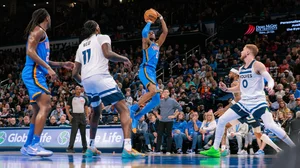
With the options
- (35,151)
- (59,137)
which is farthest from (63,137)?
Result: (35,151)

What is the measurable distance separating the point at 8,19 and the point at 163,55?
19056 mm

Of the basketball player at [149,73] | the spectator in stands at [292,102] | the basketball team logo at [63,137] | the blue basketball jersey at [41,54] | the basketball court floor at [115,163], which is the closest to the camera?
the basketball court floor at [115,163]

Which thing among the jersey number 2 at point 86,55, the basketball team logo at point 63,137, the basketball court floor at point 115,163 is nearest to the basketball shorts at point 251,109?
the basketball court floor at point 115,163

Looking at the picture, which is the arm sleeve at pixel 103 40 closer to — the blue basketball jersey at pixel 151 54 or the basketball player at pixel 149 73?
the basketball player at pixel 149 73

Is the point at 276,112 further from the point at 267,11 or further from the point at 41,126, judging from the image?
the point at 267,11

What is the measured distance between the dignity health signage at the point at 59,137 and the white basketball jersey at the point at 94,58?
5.64m

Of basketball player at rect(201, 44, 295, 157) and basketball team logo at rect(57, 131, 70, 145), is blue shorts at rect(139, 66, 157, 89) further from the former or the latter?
basketball team logo at rect(57, 131, 70, 145)

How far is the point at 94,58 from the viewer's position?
5.11m

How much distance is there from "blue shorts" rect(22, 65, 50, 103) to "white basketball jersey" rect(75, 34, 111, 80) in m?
0.57

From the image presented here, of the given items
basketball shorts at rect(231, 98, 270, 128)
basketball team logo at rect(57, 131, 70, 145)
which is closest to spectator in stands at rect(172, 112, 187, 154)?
basketball team logo at rect(57, 131, 70, 145)

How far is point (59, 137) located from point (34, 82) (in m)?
6.88

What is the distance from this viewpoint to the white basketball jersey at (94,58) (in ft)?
16.6

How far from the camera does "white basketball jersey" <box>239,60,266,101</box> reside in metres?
5.86

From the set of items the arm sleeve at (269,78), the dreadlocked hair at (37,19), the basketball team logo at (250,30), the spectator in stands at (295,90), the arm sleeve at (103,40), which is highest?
the basketball team logo at (250,30)
